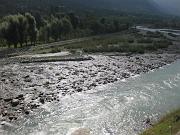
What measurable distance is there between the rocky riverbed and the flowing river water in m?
2.85

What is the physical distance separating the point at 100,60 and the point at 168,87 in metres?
40.1

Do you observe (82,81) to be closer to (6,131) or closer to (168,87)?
(168,87)

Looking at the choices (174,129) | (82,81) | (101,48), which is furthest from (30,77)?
(101,48)

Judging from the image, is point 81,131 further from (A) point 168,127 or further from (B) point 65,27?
(B) point 65,27

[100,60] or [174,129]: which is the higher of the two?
[174,129]

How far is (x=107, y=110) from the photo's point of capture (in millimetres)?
53938

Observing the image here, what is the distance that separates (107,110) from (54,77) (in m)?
28.3

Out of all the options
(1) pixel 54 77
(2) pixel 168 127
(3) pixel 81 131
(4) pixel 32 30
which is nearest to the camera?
(2) pixel 168 127

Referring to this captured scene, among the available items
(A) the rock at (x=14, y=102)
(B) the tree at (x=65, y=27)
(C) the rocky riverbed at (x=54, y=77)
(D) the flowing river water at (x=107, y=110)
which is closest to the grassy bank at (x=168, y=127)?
(D) the flowing river water at (x=107, y=110)

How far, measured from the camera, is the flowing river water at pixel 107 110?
45.3 metres

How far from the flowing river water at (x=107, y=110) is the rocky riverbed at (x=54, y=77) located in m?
2.85

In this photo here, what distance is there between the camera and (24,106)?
54688 millimetres

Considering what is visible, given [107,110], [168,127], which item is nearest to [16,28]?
[107,110]

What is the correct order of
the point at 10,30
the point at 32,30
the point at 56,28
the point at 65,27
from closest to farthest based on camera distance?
the point at 10,30 → the point at 32,30 → the point at 56,28 → the point at 65,27
